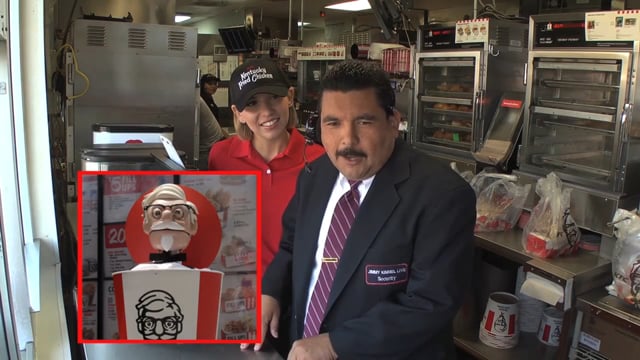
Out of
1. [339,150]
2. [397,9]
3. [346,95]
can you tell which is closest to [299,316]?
[339,150]

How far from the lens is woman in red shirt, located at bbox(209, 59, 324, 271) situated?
166cm

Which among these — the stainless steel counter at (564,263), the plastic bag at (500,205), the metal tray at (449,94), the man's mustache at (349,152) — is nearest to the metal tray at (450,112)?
the metal tray at (449,94)

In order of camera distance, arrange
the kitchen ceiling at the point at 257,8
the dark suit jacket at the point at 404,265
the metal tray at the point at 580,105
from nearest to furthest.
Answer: the dark suit jacket at the point at 404,265 < the metal tray at the point at 580,105 < the kitchen ceiling at the point at 257,8

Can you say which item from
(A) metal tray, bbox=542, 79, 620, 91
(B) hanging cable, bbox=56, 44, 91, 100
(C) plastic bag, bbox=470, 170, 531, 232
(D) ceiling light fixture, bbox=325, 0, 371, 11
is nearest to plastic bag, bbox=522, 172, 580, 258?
(C) plastic bag, bbox=470, 170, 531, 232

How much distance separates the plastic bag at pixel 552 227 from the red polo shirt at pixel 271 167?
4.56 feet

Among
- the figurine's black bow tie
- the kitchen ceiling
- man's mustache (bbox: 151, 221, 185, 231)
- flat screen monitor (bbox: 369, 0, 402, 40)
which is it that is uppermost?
the kitchen ceiling

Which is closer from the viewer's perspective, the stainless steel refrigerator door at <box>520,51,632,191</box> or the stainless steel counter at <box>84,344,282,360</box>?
the stainless steel counter at <box>84,344,282,360</box>

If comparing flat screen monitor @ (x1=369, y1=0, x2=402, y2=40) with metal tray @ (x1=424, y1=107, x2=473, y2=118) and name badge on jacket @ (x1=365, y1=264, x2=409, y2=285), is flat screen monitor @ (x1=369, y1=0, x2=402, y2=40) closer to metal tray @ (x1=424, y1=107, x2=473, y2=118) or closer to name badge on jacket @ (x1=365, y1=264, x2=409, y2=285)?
metal tray @ (x1=424, y1=107, x2=473, y2=118)

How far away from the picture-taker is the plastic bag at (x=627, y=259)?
2.24 meters

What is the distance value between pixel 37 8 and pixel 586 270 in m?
2.39

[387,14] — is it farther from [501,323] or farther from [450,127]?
[501,323]

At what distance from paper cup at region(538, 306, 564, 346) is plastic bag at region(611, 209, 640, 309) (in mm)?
516

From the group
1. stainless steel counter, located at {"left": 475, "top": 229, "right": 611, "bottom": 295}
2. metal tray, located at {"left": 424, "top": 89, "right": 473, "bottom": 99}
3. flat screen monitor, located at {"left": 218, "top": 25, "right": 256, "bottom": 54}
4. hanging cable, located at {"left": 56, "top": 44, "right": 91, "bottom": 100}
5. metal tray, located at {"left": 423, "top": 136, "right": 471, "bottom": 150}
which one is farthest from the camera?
flat screen monitor, located at {"left": 218, "top": 25, "right": 256, "bottom": 54}

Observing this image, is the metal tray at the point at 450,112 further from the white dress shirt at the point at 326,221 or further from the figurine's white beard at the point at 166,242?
the figurine's white beard at the point at 166,242
